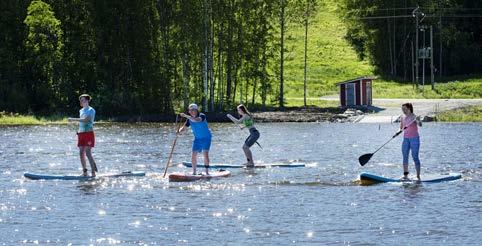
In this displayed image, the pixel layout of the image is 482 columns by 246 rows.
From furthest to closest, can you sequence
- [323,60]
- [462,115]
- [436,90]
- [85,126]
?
[323,60] < [436,90] < [462,115] < [85,126]

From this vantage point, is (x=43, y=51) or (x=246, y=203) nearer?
(x=246, y=203)

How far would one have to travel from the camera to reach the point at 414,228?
20.5m

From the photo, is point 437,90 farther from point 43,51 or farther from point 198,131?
point 198,131

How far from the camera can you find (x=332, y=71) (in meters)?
105

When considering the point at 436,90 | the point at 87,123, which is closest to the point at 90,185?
the point at 87,123

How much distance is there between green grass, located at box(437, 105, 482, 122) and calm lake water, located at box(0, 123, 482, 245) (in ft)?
88.2

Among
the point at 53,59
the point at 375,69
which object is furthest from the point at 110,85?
the point at 375,69

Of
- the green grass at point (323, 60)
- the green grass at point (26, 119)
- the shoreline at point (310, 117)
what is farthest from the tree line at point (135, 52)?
the green grass at point (323, 60)

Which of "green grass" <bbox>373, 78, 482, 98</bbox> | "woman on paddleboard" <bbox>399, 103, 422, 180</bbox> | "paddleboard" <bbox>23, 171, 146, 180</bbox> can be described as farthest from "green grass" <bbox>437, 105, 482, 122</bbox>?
"woman on paddleboard" <bbox>399, 103, 422, 180</bbox>

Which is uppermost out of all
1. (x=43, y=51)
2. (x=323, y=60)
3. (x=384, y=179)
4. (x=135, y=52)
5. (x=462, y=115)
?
(x=43, y=51)

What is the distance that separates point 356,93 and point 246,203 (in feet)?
182

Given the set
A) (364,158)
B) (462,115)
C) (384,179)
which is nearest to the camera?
(384,179)

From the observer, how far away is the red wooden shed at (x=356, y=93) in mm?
78688

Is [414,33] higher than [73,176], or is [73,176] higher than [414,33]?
[414,33]
